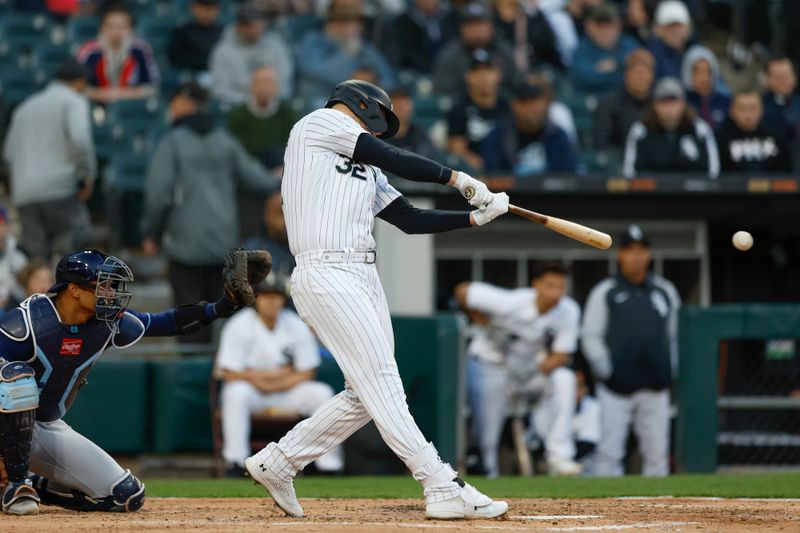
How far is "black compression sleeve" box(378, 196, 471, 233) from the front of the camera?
5316 millimetres

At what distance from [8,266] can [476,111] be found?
3.60 m

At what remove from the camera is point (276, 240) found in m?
9.20

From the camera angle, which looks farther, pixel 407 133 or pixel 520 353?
pixel 407 133

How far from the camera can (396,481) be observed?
809cm

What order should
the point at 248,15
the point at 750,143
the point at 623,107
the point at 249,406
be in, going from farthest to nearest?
the point at 248,15
the point at 623,107
the point at 750,143
the point at 249,406

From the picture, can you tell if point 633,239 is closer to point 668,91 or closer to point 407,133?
point 668,91

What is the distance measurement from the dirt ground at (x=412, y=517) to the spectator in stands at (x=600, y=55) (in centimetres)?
600

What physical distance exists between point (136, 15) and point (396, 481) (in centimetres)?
598

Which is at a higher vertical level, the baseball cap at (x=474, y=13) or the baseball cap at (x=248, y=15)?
the baseball cap at (x=474, y=13)

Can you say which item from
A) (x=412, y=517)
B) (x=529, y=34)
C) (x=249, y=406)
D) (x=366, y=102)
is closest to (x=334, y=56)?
(x=529, y=34)

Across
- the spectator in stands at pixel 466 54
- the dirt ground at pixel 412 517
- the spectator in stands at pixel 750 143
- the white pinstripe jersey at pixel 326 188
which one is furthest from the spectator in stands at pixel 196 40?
the white pinstripe jersey at pixel 326 188

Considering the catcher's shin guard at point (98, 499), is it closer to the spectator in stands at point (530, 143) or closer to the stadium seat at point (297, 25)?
the spectator in stands at point (530, 143)

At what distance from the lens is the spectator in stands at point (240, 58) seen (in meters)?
10.9

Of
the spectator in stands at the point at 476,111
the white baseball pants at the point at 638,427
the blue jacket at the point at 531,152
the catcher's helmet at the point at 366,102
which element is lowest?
the white baseball pants at the point at 638,427
